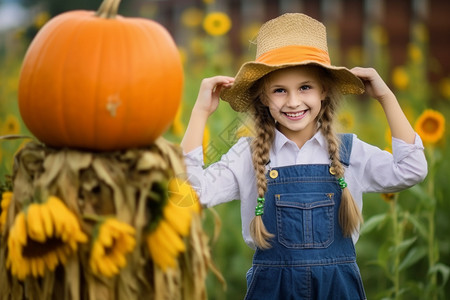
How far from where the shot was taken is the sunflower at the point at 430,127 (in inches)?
125

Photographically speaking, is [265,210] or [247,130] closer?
[265,210]

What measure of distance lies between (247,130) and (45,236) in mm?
1167

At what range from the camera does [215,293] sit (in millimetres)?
3873

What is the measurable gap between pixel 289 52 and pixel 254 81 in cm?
20

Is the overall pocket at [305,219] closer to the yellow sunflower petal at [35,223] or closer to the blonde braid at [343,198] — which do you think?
the blonde braid at [343,198]

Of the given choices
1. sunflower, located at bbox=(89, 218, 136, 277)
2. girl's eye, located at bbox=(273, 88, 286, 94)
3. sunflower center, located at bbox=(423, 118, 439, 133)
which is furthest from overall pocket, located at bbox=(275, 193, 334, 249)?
sunflower center, located at bbox=(423, 118, 439, 133)

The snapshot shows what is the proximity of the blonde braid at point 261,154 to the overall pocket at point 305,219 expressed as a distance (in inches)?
2.5

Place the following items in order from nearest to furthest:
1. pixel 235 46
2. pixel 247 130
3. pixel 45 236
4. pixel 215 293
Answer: pixel 45 236 < pixel 247 130 < pixel 215 293 < pixel 235 46

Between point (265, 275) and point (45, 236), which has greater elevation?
point (45, 236)

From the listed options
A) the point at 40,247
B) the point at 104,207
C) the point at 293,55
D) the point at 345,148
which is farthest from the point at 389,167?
the point at 40,247

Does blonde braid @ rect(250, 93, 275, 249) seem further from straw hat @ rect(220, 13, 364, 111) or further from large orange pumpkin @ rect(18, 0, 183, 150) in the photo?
large orange pumpkin @ rect(18, 0, 183, 150)

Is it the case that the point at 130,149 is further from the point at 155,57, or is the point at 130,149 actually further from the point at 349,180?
the point at 349,180

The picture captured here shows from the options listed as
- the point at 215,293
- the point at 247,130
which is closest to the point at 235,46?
the point at 215,293

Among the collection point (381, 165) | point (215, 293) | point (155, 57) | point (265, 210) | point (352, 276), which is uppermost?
point (155, 57)
